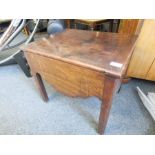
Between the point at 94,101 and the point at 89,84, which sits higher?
the point at 89,84

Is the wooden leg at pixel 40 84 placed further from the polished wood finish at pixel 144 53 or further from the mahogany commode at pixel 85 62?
the polished wood finish at pixel 144 53

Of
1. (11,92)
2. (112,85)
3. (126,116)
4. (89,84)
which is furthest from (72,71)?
(11,92)

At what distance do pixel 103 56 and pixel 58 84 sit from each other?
0.38 metres

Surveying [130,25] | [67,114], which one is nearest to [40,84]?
[67,114]

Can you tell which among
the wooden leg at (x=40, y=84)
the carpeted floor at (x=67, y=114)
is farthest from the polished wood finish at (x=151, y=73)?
the wooden leg at (x=40, y=84)

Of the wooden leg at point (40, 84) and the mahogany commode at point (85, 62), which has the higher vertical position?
the mahogany commode at point (85, 62)

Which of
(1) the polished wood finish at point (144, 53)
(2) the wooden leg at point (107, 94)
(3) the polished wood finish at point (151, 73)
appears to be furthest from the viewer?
(3) the polished wood finish at point (151, 73)

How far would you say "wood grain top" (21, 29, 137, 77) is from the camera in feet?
2.22

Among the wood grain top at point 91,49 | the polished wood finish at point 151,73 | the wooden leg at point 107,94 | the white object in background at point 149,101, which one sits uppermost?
the wood grain top at point 91,49

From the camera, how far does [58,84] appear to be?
92 centimetres

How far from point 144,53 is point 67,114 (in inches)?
35.1

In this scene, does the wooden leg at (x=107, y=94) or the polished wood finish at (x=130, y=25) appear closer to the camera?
the wooden leg at (x=107, y=94)

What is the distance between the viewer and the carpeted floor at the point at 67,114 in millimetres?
1073
